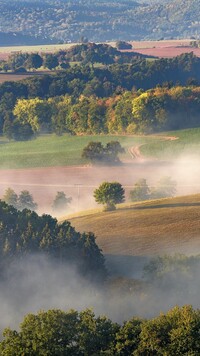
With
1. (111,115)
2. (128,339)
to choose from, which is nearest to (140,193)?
(111,115)

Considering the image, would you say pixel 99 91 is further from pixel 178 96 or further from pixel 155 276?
pixel 155 276

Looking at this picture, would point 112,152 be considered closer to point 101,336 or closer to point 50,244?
point 50,244

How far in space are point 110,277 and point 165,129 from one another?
8325 cm

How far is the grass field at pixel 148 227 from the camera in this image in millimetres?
76062

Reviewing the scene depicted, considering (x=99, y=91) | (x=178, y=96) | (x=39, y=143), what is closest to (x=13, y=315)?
(x=39, y=143)

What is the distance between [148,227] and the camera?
81812 millimetres

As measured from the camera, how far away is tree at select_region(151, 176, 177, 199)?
334 feet

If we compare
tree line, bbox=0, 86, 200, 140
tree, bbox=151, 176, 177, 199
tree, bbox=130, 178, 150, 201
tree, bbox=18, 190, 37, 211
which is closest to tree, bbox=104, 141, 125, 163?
tree line, bbox=0, 86, 200, 140

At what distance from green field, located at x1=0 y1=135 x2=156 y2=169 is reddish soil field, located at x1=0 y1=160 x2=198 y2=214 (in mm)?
5233

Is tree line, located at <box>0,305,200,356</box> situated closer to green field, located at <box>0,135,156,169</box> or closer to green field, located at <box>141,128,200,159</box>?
green field, located at <box>0,135,156,169</box>

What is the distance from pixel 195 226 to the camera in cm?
8100

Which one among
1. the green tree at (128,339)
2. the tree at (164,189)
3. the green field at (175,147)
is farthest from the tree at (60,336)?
the green field at (175,147)

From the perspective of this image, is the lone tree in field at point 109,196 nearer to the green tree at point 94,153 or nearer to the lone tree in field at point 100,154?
the lone tree in field at point 100,154

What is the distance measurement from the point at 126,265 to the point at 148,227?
373 inches
